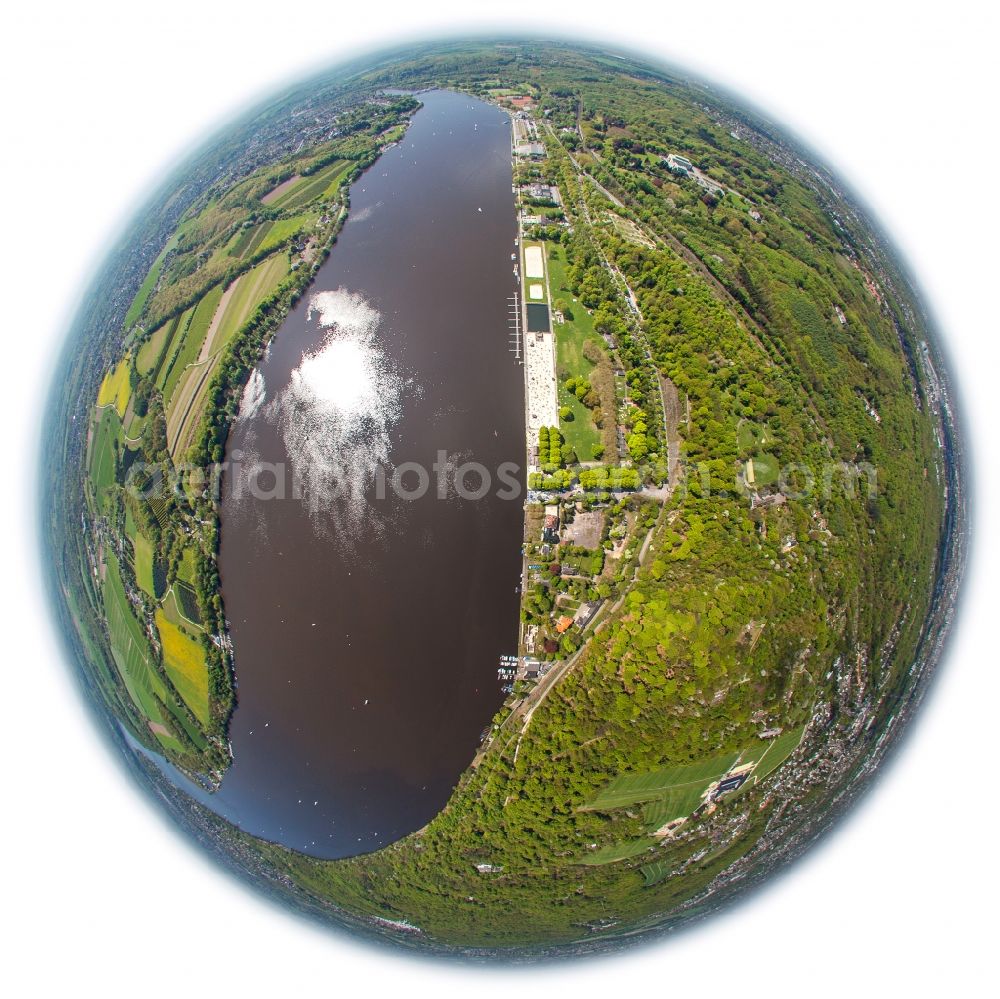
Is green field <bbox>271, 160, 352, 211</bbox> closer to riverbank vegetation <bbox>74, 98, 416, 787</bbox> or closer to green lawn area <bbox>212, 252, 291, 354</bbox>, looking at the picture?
riverbank vegetation <bbox>74, 98, 416, 787</bbox>

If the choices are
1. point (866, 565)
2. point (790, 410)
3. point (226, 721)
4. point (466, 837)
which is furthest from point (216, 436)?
point (866, 565)

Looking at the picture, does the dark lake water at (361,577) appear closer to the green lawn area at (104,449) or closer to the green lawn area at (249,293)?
the green lawn area at (249,293)

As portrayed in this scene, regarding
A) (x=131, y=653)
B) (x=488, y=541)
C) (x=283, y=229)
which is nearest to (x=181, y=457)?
(x=131, y=653)

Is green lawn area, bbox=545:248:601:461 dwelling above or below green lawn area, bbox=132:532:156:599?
above

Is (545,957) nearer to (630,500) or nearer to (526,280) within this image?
(630,500)

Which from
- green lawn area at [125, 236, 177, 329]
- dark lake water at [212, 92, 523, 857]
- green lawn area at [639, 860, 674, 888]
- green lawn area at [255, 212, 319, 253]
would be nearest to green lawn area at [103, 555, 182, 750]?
dark lake water at [212, 92, 523, 857]

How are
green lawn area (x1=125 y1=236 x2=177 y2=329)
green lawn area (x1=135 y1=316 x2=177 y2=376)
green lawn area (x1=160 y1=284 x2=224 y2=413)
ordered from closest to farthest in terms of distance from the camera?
green lawn area (x1=160 y1=284 x2=224 y2=413)
green lawn area (x1=135 y1=316 x2=177 y2=376)
green lawn area (x1=125 y1=236 x2=177 y2=329)
